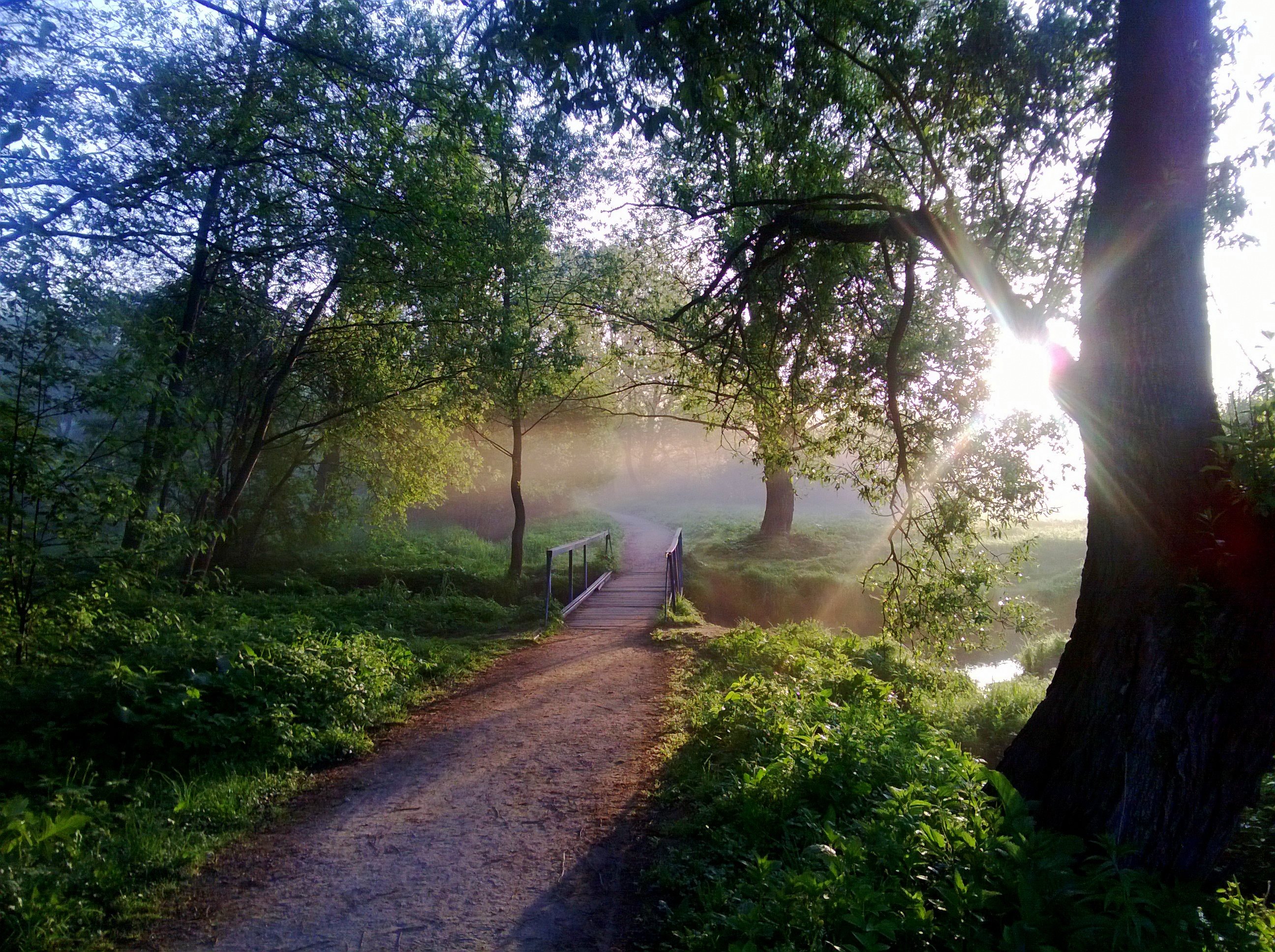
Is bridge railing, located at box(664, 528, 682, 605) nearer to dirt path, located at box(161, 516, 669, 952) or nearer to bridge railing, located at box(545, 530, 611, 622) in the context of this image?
bridge railing, located at box(545, 530, 611, 622)

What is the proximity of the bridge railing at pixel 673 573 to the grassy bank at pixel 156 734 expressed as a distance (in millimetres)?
4749

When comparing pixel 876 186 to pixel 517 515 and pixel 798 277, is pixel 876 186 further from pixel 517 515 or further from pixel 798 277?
pixel 517 515

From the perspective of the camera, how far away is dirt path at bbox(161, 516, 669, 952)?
3.44 meters

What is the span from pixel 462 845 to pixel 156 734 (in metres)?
2.49

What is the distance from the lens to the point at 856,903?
2955mm

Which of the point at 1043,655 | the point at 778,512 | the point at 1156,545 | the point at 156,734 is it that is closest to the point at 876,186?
the point at 1156,545

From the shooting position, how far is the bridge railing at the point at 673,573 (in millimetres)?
14034

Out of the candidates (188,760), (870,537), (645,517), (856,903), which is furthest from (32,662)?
(645,517)

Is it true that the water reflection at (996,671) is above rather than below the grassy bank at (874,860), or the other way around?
below

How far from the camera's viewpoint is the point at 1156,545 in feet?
12.9

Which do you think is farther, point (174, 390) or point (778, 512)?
point (778, 512)

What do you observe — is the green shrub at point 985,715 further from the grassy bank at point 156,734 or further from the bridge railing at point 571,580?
the bridge railing at point 571,580

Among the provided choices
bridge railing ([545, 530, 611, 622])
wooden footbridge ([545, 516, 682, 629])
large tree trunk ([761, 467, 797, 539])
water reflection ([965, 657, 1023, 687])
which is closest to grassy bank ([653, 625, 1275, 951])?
bridge railing ([545, 530, 611, 622])

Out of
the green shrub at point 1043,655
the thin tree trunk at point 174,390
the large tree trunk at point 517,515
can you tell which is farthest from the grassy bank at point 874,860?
the green shrub at point 1043,655
